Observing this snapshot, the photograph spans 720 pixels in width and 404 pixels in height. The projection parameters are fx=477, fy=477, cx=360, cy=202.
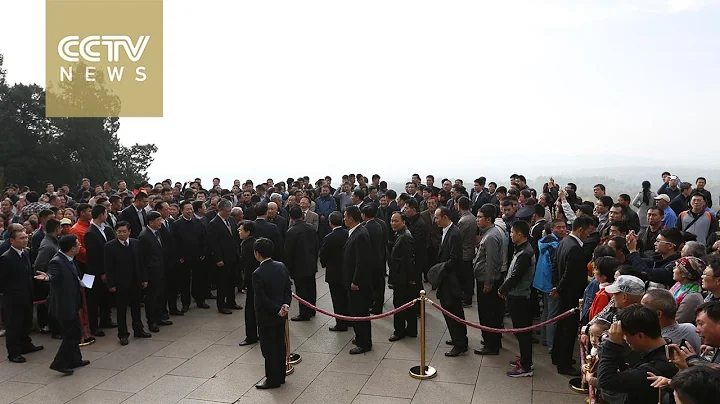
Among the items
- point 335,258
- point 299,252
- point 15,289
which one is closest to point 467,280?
point 335,258

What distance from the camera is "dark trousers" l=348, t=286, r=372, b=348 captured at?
683 centimetres

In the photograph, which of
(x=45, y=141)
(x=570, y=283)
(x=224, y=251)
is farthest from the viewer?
(x=45, y=141)

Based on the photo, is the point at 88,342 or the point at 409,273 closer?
the point at 409,273

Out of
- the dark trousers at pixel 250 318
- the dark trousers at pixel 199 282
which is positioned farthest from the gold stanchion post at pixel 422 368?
the dark trousers at pixel 199 282

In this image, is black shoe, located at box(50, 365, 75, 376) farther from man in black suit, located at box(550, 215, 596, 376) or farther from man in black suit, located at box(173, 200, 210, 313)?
man in black suit, located at box(550, 215, 596, 376)

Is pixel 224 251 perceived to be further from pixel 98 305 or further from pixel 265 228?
pixel 98 305

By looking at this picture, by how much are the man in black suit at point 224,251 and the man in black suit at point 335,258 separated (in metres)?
1.97

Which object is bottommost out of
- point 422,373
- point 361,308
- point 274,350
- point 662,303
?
point 422,373

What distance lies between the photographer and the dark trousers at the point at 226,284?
28.8 feet

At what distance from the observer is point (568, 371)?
5828mm

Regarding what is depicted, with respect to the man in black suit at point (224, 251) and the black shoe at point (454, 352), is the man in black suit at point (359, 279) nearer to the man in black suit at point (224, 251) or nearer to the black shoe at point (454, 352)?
the black shoe at point (454, 352)

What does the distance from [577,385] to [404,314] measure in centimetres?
263

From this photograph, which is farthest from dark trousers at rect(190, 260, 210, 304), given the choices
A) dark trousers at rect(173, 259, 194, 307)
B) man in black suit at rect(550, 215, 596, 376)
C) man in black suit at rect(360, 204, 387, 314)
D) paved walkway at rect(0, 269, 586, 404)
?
man in black suit at rect(550, 215, 596, 376)

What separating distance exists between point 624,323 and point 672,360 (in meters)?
0.33
